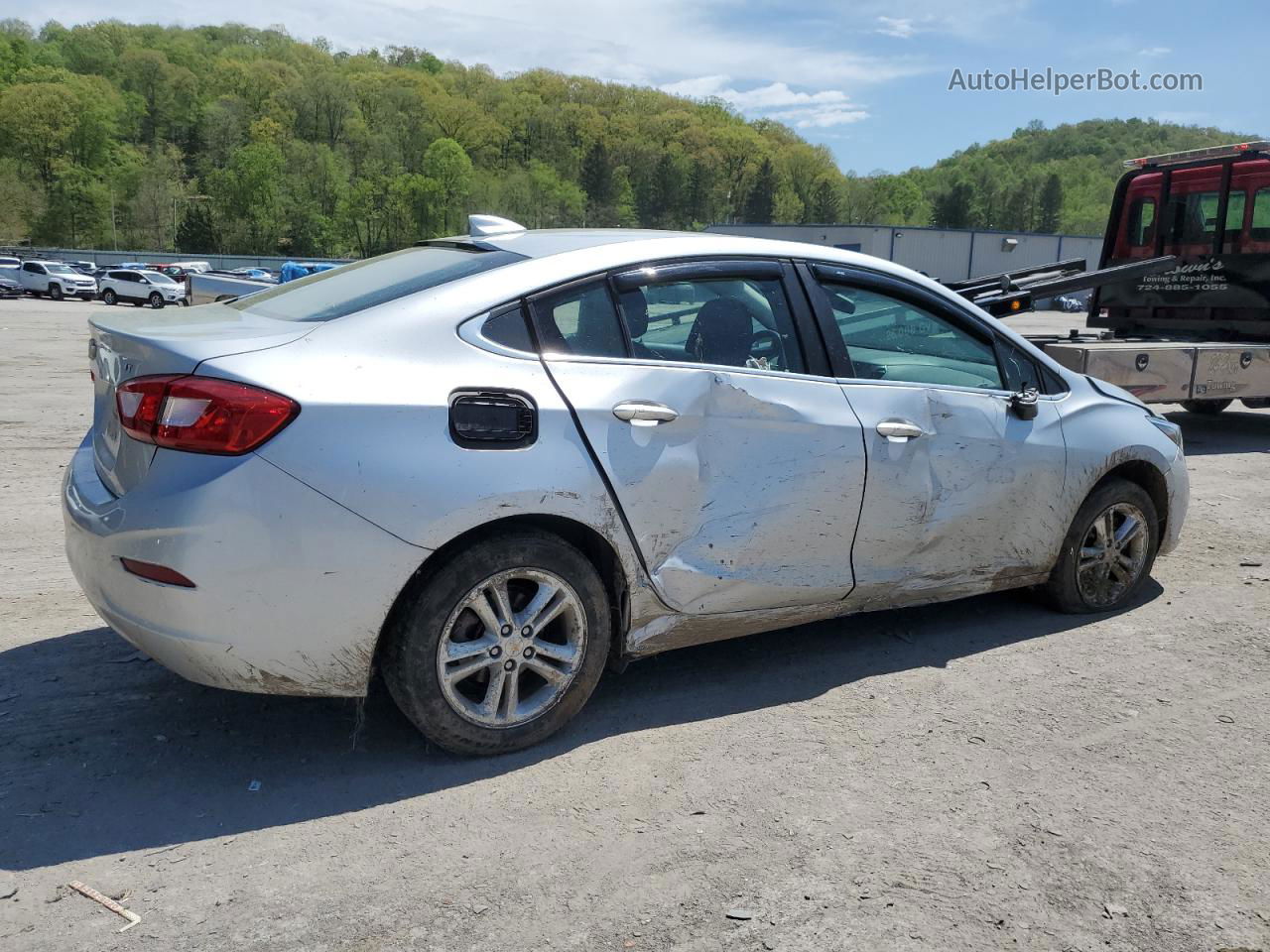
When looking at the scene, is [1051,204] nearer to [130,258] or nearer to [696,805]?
[130,258]

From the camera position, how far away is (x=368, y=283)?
11.8ft

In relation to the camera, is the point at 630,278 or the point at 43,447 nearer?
the point at 630,278

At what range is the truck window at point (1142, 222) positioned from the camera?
11.1 metres

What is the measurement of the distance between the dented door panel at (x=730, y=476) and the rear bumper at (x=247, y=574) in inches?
29.4

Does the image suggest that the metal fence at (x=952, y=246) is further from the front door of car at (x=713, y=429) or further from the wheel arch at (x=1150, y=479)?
the front door of car at (x=713, y=429)

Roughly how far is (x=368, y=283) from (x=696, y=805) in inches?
78.8

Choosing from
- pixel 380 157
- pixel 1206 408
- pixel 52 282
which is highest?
pixel 380 157

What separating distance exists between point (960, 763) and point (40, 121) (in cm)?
13822

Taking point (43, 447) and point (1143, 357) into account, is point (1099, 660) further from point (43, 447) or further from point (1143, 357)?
point (43, 447)

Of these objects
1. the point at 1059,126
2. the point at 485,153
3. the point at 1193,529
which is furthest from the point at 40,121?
the point at 1193,529

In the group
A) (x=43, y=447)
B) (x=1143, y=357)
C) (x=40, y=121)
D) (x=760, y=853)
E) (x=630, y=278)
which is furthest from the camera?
(x=40, y=121)

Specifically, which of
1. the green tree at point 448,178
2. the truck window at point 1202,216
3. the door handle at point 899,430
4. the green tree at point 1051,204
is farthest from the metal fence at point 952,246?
the green tree at point 1051,204

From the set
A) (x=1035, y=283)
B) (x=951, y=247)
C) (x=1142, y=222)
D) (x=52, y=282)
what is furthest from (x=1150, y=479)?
(x=951, y=247)

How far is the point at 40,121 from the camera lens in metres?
118
